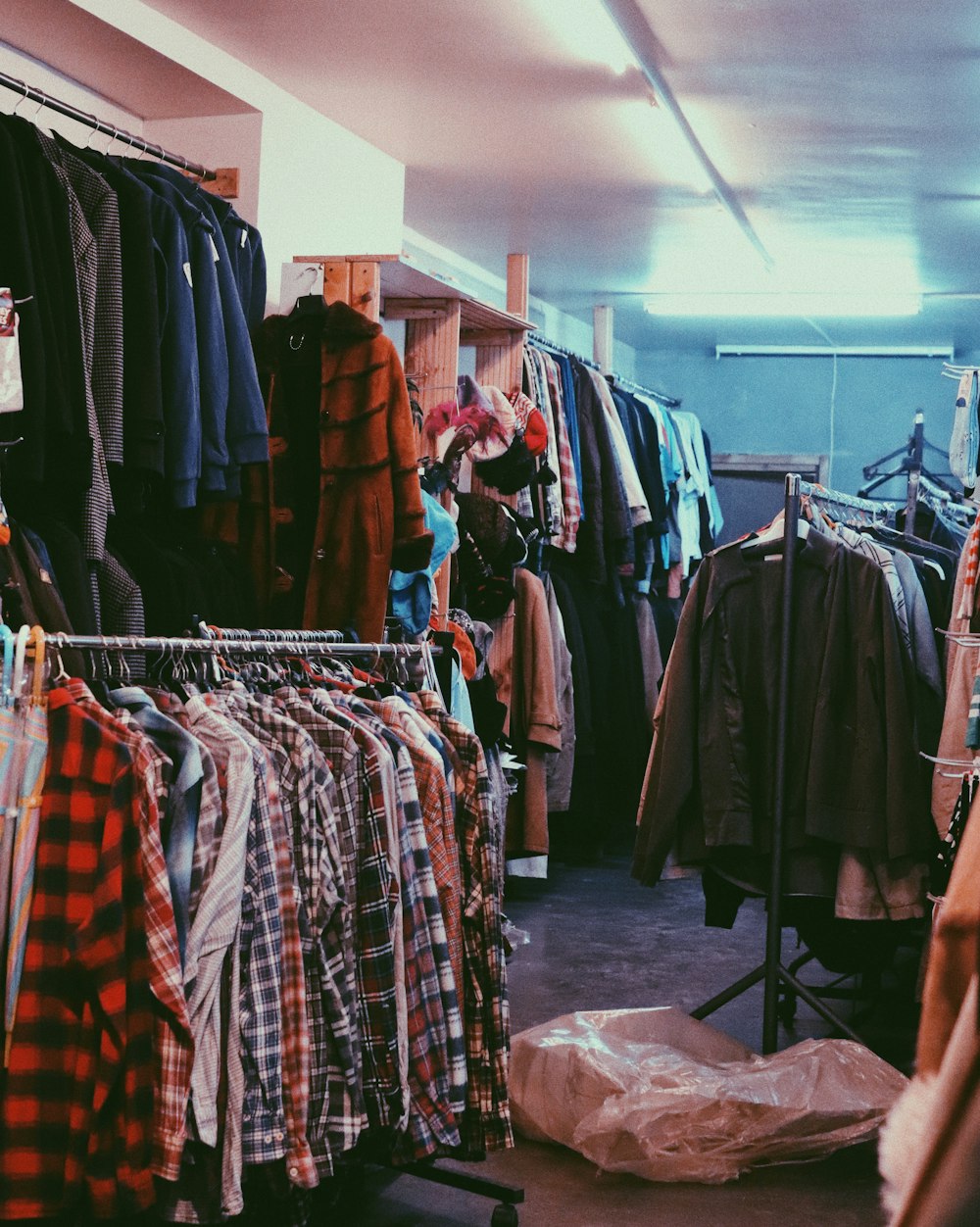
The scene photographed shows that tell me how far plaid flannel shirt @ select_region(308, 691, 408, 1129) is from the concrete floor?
0.76 metres

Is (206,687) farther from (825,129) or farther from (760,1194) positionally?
(825,129)

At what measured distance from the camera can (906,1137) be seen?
2.79 ft

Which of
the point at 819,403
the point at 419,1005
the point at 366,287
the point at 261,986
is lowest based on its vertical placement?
the point at 419,1005

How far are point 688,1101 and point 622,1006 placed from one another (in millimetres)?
1382

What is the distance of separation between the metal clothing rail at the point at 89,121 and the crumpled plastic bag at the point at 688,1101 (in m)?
2.82

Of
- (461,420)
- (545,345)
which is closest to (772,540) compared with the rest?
(461,420)

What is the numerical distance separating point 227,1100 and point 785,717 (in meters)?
2.08

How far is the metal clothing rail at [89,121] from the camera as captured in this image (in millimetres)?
3881

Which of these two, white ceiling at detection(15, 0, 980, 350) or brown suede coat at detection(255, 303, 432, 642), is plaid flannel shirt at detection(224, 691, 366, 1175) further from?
white ceiling at detection(15, 0, 980, 350)

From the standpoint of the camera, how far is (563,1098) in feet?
12.1

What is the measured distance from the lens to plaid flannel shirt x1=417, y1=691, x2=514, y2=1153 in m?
2.91

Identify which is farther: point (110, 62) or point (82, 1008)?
point (110, 62)

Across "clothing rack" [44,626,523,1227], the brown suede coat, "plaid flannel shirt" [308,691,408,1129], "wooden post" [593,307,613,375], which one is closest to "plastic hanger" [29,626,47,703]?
"clothing rack" [44,626,523,1227]

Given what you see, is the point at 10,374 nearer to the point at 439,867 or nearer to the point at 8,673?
the point at 8,673
